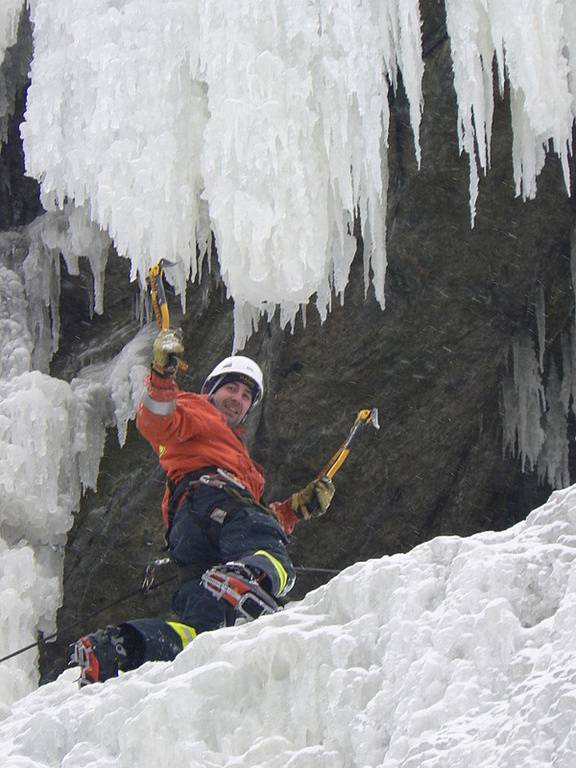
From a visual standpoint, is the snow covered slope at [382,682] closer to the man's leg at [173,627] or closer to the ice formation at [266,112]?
the man's leg at [173,627]

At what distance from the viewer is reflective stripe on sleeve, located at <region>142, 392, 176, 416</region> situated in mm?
4301

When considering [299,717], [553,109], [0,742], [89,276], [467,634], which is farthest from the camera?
[89,276]

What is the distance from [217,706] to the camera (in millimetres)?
2514

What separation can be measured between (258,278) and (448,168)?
1860 millimetres

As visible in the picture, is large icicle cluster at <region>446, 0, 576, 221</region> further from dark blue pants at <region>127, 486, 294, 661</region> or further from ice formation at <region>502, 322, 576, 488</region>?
ice formation at <region>502, 322, 576, 488</region>

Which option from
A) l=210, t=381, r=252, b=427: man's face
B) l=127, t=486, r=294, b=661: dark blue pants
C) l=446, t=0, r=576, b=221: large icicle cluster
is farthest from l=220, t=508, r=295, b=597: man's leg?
l=446, t=0, r=576, b=221: large icicle cluster

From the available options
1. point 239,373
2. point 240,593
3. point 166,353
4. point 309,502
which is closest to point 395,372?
point 309,502

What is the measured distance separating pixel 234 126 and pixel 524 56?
1.43 m

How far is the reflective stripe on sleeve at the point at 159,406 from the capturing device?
4301 mm

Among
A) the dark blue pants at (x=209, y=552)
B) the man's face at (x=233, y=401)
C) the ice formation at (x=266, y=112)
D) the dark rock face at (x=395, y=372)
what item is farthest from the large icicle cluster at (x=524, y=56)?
the dark blue pants at (x=209, y=552)

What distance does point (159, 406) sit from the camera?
4301 millimetres

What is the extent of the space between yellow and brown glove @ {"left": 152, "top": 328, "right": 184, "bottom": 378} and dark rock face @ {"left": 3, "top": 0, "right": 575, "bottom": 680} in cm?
315

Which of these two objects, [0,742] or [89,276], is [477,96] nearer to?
[89,276]

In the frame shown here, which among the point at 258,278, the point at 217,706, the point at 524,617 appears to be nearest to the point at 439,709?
the point at 524,617
